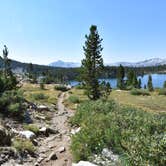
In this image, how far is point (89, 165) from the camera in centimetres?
1203

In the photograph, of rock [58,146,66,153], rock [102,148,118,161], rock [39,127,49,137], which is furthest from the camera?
rock [39,127,49,137]

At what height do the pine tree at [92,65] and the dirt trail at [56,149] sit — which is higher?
the pine tree at [92,65]

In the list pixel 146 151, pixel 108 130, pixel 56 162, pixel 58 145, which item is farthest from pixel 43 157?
pixel 146 151

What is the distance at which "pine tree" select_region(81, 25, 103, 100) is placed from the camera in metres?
53.6

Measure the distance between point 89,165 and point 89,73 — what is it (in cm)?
4241

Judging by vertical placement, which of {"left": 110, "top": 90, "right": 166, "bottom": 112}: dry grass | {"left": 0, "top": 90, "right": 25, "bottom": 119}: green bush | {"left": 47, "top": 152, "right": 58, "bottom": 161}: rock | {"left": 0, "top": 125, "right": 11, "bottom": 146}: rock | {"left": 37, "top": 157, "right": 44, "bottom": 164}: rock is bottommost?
{"left": 110, "top": 90, "right": 166, "bottom": 112}: dry grass

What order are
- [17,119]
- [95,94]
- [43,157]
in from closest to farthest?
[43,157] < [17,119] < [95,94]

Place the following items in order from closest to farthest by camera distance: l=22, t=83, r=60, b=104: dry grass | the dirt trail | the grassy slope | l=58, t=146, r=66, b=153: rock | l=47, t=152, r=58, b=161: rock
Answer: the dirt trail → l=47, t=152, r=58, b=161: rock → l=58, t=146, r=66, b=153: rock → l=22, t=83, r=60, b=104: dry grass → the grassy slope

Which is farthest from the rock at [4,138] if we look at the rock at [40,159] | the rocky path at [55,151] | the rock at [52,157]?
the rock at [52,157]

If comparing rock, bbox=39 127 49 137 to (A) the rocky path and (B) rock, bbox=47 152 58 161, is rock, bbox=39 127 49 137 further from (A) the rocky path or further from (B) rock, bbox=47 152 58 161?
(B) rock, bbox=47 152 58 161

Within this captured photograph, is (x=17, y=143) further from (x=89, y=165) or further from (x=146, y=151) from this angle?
(x=146, y=151)

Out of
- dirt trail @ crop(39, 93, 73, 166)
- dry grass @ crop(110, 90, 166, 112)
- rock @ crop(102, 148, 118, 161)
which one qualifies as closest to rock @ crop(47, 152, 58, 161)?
dirt trail @ crop(39, 93, 73, 166)

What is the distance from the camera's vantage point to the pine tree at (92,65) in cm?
5362

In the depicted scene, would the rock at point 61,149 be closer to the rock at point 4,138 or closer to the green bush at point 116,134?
the green bush at point 116,134
